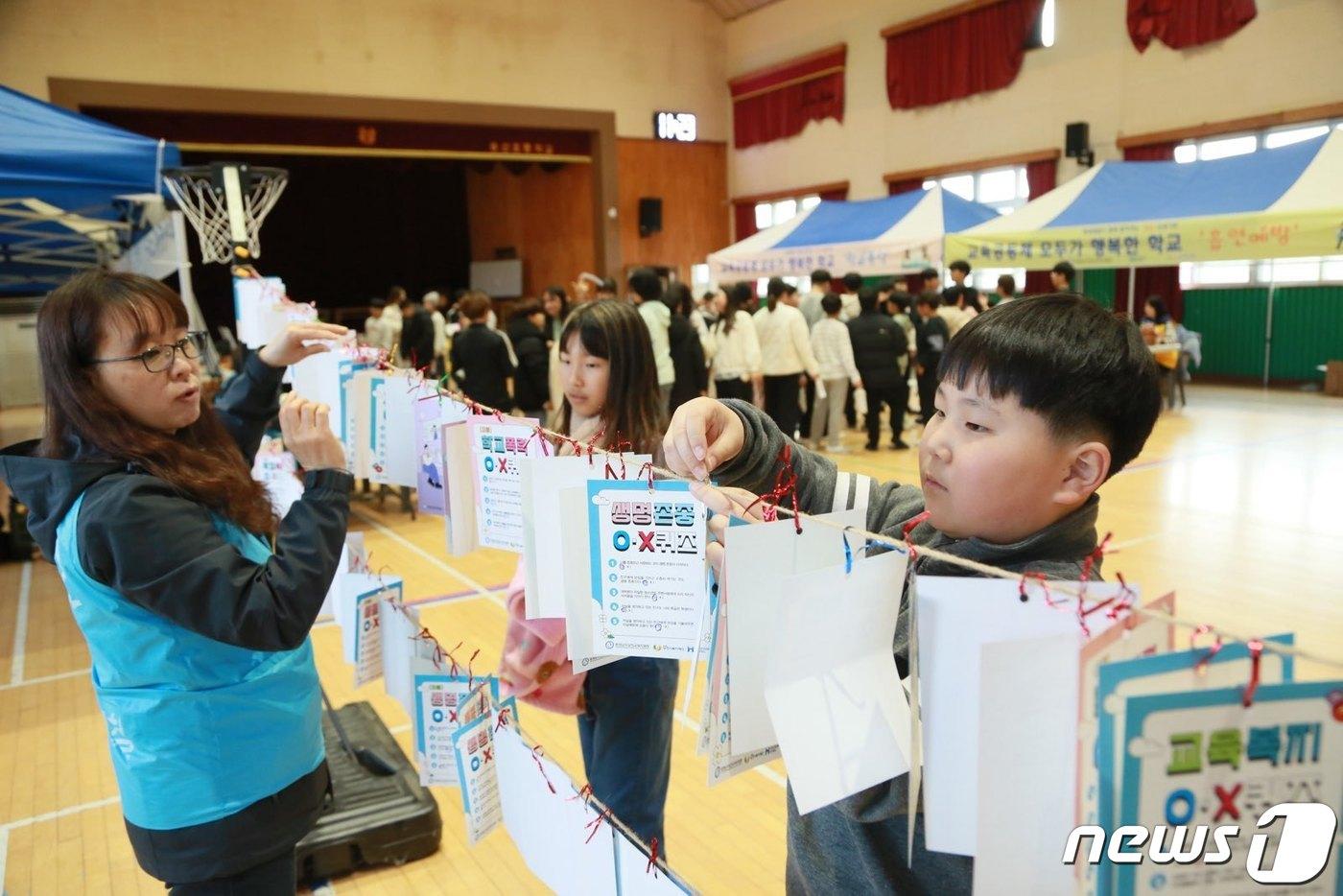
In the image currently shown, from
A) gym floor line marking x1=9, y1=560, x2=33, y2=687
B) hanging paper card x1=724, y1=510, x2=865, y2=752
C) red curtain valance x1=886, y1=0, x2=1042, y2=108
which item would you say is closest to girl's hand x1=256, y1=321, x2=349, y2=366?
hanging paper card x1=724, y1=510, x2=865, y2=752

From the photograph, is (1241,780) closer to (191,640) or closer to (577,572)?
(577,572)

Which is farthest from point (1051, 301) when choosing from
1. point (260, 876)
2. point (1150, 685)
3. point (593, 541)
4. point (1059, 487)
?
point (260, 876)

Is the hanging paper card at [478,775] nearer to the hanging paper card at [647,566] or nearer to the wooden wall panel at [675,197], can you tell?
the hanging paper card at [647,566]

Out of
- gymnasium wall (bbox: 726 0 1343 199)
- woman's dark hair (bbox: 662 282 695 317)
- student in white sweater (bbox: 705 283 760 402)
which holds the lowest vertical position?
student in white sweater (bbox: 705 283 760 402)

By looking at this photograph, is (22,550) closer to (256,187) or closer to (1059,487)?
(256,187)

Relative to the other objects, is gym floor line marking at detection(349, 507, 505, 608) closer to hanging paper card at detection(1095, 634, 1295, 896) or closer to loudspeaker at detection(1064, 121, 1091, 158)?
hanging paper card at detection(1095, 634, 1295, 896)

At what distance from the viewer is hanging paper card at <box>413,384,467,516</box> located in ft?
4.74

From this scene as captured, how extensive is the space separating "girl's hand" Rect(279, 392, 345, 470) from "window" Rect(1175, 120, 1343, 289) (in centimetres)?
1063

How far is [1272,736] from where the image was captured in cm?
56

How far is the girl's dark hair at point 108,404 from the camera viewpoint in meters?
1.34

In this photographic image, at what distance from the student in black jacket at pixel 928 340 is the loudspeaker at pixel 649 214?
339 inches

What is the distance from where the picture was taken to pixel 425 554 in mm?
5746

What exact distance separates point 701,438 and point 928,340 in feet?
23.7

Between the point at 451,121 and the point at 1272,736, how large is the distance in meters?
14.9
